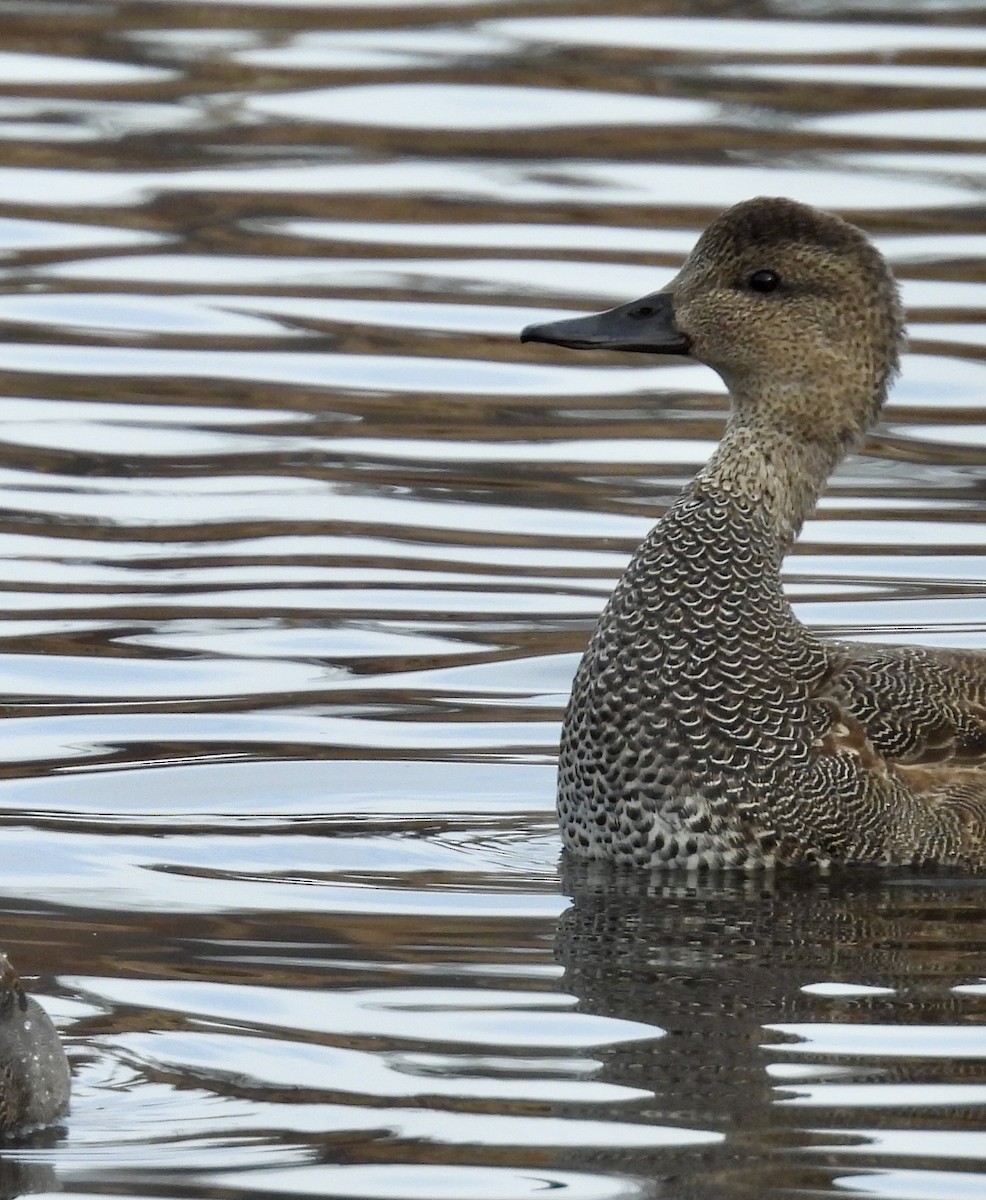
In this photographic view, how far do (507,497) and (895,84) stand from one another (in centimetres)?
641

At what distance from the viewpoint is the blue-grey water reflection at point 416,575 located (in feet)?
21.6

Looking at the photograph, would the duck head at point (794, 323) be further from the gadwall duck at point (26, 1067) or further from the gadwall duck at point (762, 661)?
the gadwall duck at point (26, 1067)

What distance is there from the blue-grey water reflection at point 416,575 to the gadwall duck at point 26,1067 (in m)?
0.08

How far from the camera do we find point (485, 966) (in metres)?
7.59

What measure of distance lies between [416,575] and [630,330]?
2.21m

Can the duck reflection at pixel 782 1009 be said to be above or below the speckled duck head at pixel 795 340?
below

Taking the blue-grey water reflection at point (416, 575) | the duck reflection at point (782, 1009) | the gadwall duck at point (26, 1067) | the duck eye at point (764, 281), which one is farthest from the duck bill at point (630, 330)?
the gadwall duck at point (26, 1067)

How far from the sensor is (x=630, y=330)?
30.8 feet

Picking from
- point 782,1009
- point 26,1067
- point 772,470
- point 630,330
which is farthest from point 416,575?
point 26,1067

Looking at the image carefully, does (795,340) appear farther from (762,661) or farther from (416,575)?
(416,575)

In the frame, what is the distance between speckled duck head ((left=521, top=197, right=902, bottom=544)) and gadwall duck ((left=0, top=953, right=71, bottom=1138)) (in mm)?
3309

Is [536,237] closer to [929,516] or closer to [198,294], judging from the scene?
[198,294]

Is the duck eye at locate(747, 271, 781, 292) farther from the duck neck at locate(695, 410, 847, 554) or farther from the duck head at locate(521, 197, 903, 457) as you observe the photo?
the duck neck at locate(695, 410, 847, 554)

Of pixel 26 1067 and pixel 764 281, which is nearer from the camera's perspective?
pixel 26 1067
